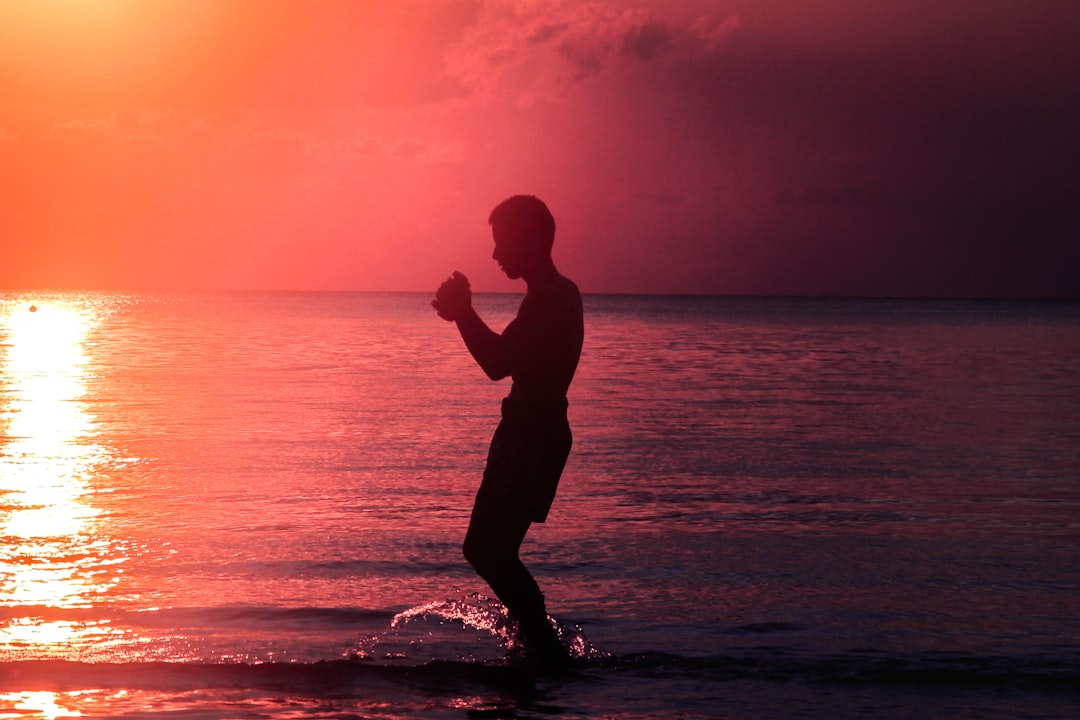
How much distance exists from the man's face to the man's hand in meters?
0.33

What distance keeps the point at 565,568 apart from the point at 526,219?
3.31 m

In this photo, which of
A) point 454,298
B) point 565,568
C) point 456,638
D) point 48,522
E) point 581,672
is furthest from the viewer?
point 48,522

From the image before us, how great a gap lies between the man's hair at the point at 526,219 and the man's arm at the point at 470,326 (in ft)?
1.40

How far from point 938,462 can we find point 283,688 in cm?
1009

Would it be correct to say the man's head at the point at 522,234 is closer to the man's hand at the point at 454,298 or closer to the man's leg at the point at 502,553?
the man's hand at the point at 454,298


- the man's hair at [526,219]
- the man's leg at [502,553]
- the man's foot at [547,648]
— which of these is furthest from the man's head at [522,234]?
the man's foot at [547,648]

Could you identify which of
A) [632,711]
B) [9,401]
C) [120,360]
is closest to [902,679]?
[632,711]

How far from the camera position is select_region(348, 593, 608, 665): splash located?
645 cm

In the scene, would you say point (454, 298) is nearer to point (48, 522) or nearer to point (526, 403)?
point (526, 403)

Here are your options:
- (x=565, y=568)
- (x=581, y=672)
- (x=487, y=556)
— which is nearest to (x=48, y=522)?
(x=565, y=568)

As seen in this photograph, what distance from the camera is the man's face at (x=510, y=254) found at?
5.93 m

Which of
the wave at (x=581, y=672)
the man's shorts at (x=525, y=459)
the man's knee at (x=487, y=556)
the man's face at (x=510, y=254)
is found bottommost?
the wave at (x=581, y=672)

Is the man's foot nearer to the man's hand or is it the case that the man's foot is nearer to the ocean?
the ocean

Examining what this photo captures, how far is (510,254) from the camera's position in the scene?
5.93 m
